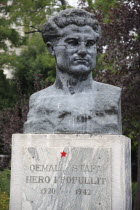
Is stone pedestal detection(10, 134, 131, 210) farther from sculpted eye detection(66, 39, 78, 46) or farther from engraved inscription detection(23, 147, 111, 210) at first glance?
sculpted eye detection(66, 39, 78, 46)

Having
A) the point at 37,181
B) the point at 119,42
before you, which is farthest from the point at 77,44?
the point at 119,42

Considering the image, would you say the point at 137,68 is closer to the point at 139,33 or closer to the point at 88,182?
the point at 139,33

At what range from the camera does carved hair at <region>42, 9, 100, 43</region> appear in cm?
582

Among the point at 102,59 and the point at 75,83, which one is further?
the point at 102,59

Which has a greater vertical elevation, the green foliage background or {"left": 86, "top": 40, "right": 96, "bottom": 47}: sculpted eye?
the green foliage background

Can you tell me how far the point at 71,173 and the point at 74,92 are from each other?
1.14m

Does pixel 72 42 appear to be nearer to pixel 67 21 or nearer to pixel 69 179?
pixel 67 21

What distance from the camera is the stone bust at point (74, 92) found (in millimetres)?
5613

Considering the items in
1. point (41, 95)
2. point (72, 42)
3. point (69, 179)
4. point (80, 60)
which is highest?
point (72, 42)

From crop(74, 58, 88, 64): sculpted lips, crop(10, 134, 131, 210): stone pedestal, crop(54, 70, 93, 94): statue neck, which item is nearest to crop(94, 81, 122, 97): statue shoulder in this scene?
crop(54, 70, 93, 94): statue neck

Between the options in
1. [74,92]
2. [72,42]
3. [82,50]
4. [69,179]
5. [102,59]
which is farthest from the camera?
[102,59]

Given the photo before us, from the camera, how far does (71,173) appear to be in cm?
543

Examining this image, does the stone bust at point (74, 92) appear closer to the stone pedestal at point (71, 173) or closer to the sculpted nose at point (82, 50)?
the sculpted nose at point (82, 50)

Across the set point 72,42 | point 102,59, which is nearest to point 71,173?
point 72,42
